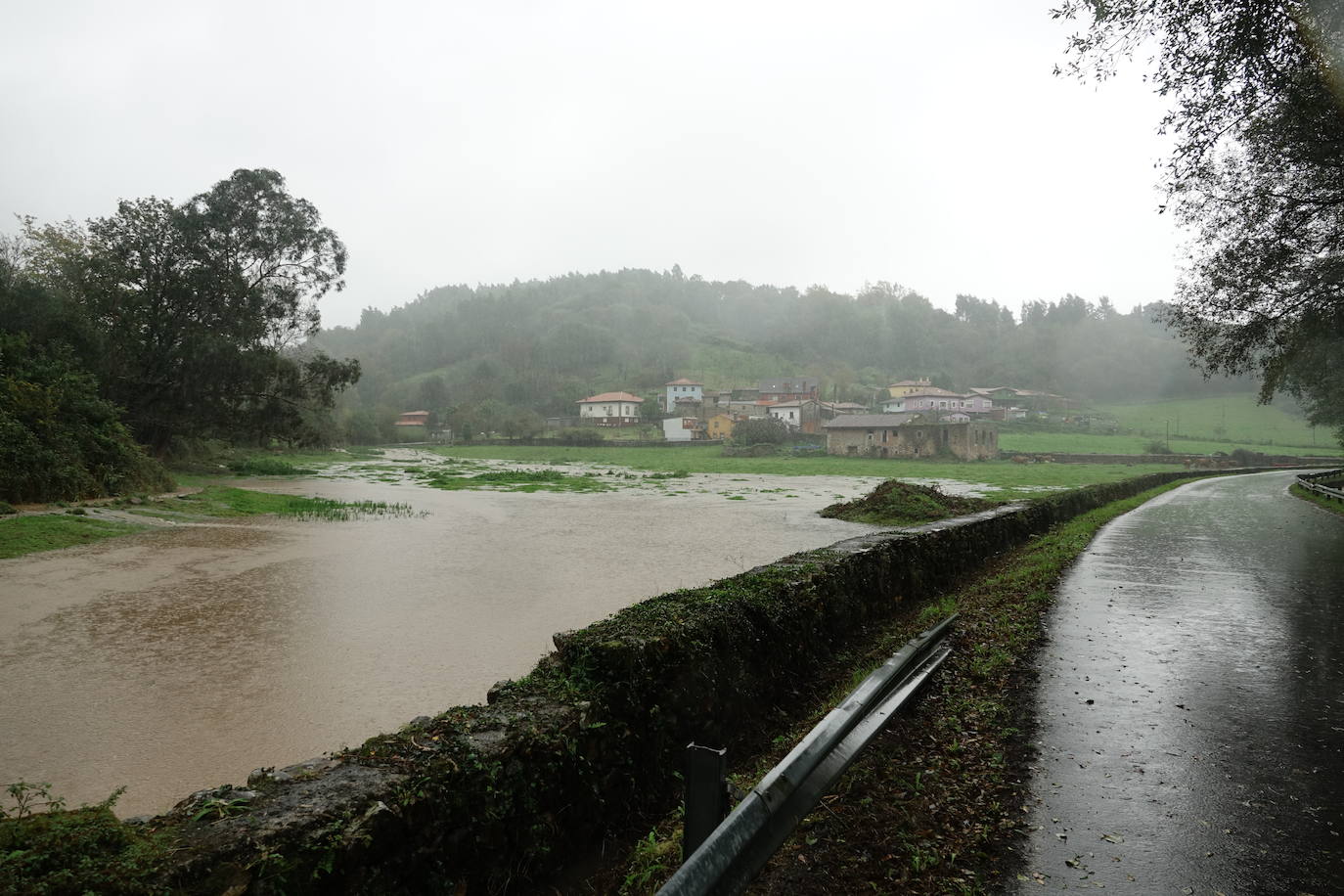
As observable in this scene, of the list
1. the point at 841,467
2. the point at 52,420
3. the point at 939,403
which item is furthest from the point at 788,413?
the point at 52,420

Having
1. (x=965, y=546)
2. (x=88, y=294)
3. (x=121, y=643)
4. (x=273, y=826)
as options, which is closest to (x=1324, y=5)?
(x=965, y=546)

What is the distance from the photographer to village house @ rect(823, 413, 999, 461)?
208ft

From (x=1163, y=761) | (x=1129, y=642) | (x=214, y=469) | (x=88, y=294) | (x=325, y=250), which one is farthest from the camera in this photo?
(x=325, y=250)

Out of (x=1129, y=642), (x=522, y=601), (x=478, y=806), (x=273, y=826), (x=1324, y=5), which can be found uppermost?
(x=1324, y=5)

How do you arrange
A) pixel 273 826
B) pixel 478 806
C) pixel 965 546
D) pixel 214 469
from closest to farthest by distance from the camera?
pixel 273 826, pixel 478 806, pixel 965 546, pixel 214 469

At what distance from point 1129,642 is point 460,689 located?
5728mm

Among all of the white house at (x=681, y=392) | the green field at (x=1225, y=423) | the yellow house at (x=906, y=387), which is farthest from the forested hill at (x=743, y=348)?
the white house at (x=681, y=392)

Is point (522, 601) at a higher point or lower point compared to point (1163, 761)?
lower

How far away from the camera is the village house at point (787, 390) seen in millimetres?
103625

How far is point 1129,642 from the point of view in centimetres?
585

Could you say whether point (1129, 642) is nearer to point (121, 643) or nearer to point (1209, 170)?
point (1209, 170)

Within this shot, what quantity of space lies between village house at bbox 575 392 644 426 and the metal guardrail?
96.2 meters

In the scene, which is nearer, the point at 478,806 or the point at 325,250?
the point at 478,806

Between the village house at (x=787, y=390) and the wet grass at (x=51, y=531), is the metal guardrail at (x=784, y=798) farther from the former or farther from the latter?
the village house at (x=787, y=390)
